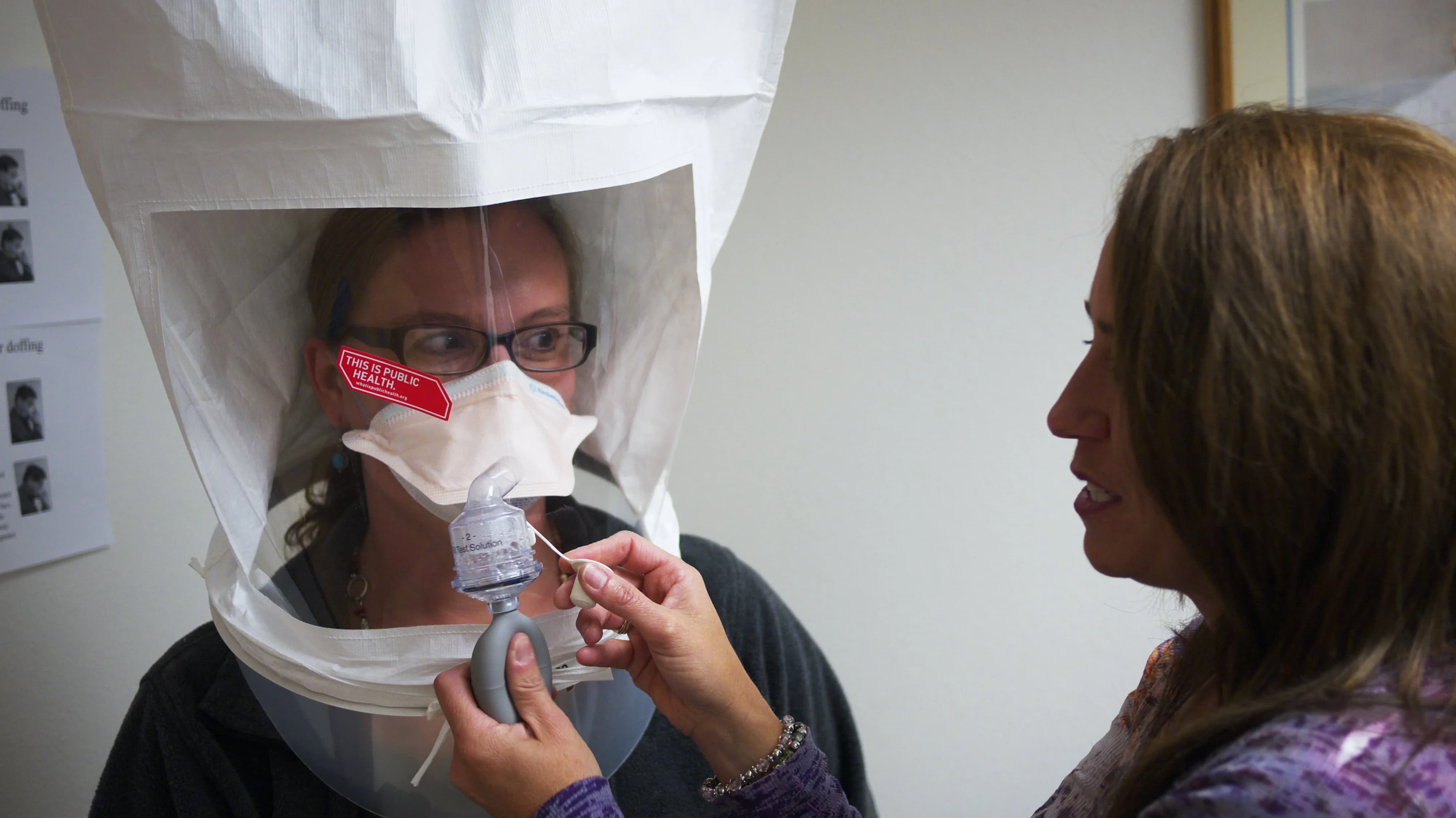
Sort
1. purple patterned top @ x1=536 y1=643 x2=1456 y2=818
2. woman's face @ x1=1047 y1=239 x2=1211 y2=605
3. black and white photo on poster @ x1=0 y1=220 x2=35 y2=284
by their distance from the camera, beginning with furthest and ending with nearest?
black and white photo on poster @ x1=0 y1=220 x2=35 y2=284
woman's face @ x1=1047 y1=239 x2=1211 y2=605
purple patterned top @ x1=536 y1=643 x2=1456 y2=818

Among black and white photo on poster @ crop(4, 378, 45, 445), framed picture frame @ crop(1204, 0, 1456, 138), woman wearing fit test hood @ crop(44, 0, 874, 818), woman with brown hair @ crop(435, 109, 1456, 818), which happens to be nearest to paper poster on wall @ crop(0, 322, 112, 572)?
black and white photo on poster @ crop(4, 378, 45, 445)

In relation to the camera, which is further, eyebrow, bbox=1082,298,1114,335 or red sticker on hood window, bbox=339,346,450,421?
red sticker on hood window, bbox=339,346,450,421

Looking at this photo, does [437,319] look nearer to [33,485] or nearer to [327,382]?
[327,382]

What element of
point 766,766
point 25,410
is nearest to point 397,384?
point 766,766

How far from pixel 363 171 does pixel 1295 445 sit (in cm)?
64

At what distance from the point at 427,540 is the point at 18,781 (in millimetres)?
726

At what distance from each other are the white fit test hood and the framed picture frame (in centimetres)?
96

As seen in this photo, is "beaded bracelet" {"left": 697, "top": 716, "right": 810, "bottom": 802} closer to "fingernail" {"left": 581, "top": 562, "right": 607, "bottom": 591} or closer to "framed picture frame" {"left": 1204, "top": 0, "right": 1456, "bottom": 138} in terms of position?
"fingernail" {"left": 581, "top": 562, "right": 607, "bottom": 591}

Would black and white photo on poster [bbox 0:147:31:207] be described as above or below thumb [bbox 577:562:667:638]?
above

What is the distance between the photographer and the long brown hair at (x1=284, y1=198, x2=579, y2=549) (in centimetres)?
76

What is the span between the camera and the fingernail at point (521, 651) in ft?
2.42

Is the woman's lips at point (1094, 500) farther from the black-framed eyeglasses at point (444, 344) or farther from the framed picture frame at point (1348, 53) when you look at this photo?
the framed picture frame at point (1348, 53)

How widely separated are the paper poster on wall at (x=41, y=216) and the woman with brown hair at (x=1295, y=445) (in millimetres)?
871

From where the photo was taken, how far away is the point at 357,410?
31.9 inches
